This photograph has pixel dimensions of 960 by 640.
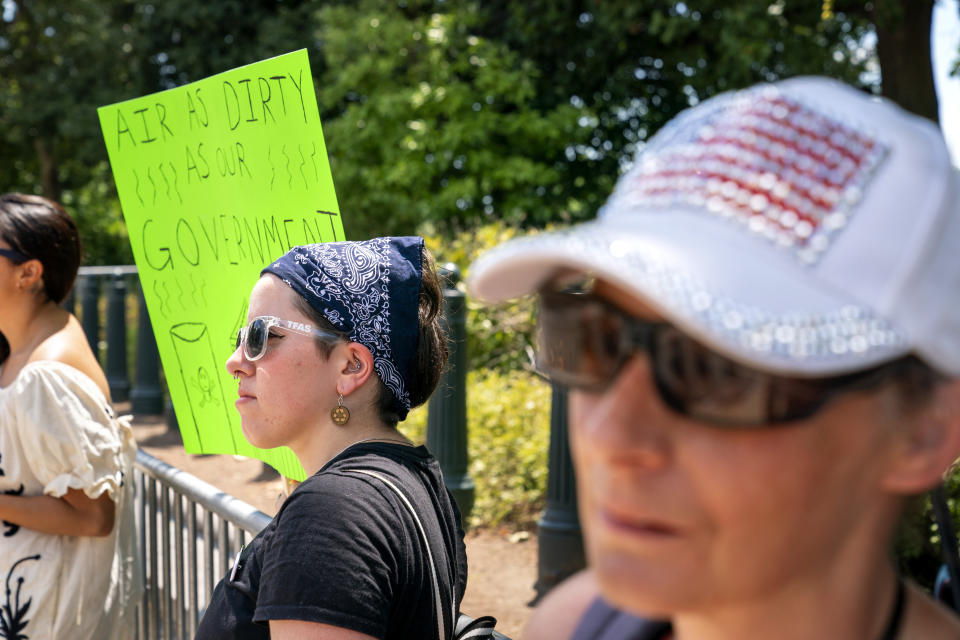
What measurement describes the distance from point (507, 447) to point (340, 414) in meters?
5.22

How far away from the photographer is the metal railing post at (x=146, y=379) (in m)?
10.8

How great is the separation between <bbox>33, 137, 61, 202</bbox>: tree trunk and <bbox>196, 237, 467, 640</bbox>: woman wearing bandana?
917 inches

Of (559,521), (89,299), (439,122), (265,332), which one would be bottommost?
(89,299)

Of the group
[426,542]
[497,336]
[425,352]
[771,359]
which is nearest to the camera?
[771,359]

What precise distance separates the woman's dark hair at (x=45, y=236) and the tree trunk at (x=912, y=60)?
32.1 feet

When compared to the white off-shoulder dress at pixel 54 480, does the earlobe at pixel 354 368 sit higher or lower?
higher

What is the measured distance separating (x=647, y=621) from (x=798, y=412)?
1.31 feet

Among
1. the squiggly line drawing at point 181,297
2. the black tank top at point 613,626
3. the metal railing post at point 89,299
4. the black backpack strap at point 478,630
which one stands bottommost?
the metal railing post at point 89,299

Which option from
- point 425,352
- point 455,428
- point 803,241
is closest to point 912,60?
point 455,428

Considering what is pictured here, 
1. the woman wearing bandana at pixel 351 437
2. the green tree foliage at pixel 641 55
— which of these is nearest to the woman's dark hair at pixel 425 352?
the woman wearing bandana at pixel 351 437

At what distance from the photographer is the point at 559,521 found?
540 cm

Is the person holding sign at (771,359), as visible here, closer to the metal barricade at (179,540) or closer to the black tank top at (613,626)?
the black tank top at (613,626)

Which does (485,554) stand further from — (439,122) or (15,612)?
(439,122)

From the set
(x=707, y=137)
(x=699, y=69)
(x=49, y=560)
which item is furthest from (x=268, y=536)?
(x=699, y=69)
